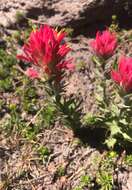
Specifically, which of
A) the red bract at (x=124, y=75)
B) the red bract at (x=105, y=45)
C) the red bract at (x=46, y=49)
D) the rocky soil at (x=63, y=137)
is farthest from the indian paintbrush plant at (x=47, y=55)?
the rocky soil at (x=63, y=137)

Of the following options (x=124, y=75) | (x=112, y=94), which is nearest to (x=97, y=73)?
(x=112, y=94)

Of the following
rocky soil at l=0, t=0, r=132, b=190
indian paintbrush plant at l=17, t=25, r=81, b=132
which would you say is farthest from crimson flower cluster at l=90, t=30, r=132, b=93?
rocky soil at l=0, t=0, r=132, b=190

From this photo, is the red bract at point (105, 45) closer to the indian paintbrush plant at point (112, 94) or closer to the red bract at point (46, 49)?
the indian paintbrush plant at point (112, 94)

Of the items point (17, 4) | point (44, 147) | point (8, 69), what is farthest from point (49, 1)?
point (44, 147)

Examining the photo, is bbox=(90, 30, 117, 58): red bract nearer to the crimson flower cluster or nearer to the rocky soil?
the crimson flower cluster

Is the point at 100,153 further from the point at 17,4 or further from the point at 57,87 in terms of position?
the point at 17,4
